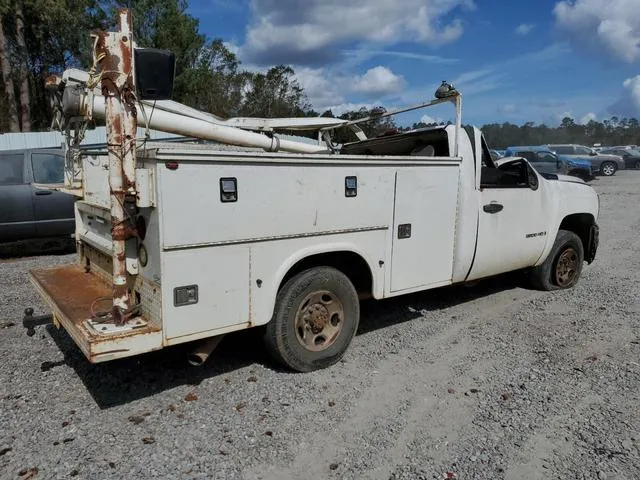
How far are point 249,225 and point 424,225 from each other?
1.85 metres

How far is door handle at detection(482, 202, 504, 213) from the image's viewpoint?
17.4 feet

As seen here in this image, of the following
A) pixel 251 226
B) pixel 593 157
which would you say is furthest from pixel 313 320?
pixel 593 157

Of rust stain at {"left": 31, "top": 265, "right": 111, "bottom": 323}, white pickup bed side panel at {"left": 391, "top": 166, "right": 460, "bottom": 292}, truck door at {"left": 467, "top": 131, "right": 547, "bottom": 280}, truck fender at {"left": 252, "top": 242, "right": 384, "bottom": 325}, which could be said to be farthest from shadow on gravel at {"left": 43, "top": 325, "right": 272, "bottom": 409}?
truck door at {"left": 467, "top": 131, "right": 547, "bottom": 280}

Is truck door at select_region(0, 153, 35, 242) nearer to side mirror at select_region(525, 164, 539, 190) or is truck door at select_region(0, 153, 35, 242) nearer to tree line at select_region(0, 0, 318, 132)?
side mirror at select_region(525, 164, 539, 190)

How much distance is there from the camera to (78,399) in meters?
→ 3.79

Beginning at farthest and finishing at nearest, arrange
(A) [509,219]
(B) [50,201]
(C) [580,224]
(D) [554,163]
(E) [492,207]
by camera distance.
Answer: (D) [554,163] < (B) [50,201] < (C) [580,224] < (A) [509,219] < (E) [492,207]

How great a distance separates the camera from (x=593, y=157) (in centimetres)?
3119

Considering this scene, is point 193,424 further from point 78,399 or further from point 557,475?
point 557,475

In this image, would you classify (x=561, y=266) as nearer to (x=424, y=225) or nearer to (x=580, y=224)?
(x=580, y=224)

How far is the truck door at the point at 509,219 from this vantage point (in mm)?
5359

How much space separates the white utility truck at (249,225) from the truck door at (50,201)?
14.0 ft

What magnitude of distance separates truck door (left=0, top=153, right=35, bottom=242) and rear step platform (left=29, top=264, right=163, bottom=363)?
4.39m

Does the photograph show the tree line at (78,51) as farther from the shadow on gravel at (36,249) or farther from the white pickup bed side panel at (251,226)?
the white pickup bed side panel at (251,226)

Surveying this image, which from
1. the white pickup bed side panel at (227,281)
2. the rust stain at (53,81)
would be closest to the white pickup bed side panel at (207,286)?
the white pickup bed side panel at (227,281)
